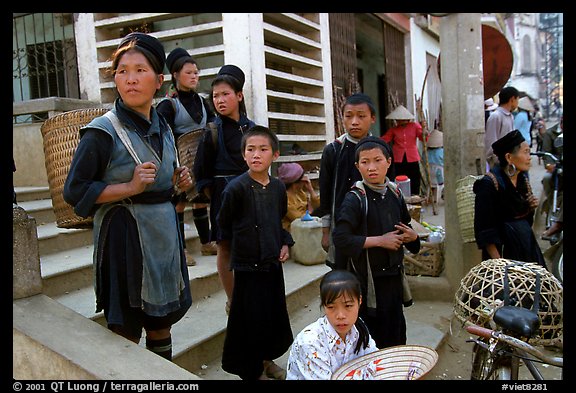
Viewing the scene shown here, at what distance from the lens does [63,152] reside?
2.59 m

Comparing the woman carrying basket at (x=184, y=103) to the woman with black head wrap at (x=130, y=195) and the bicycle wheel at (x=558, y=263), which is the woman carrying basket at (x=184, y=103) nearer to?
the woman with black head wrap at (x=130, y=195)

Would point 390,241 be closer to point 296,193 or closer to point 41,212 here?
point 296,193

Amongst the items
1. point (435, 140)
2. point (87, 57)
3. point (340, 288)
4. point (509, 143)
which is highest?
point (87, 57)

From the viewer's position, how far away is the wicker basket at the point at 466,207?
4360 millimetres

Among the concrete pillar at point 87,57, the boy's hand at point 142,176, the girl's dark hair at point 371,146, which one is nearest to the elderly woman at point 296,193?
the girl's dark hair at point 371,146

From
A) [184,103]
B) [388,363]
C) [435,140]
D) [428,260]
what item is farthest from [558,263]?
[435,140]

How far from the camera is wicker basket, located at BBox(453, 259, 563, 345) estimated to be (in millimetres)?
2498

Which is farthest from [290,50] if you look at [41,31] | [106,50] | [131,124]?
[131,124]

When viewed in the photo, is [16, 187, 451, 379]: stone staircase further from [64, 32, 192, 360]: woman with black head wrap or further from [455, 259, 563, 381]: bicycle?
[455, 259, 563, 381]: bicycle

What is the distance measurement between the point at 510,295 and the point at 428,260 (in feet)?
8.32

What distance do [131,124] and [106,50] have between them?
4.49 metres

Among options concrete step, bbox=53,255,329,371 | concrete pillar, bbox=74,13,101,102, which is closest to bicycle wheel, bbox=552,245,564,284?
concrete step, bbox=53,255,329,371
